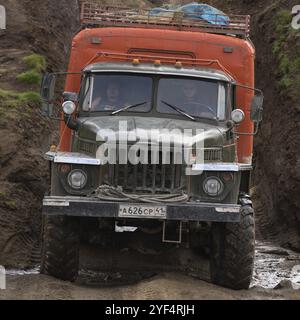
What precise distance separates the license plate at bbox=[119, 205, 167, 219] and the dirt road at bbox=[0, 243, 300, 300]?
0.76 metres

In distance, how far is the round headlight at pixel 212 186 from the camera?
29.7ft

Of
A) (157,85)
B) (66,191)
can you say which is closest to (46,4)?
(157,85)

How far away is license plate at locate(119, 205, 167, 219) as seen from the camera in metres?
8.66

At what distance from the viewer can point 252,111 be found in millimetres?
10227

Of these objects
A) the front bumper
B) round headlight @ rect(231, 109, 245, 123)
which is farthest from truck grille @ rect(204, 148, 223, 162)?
the front bumper

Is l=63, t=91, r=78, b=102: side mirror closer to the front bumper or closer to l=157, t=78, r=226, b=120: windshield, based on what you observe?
l=157, t=78, r=226, b=120: windshield

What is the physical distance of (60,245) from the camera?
9.07m

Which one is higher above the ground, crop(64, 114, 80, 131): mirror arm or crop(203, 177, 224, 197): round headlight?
crop(64, 114, 80, 131): mirror arm

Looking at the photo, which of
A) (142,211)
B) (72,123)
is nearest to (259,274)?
(142,211)

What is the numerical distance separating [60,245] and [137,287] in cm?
98

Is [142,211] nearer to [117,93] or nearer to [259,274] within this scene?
[117,93]
